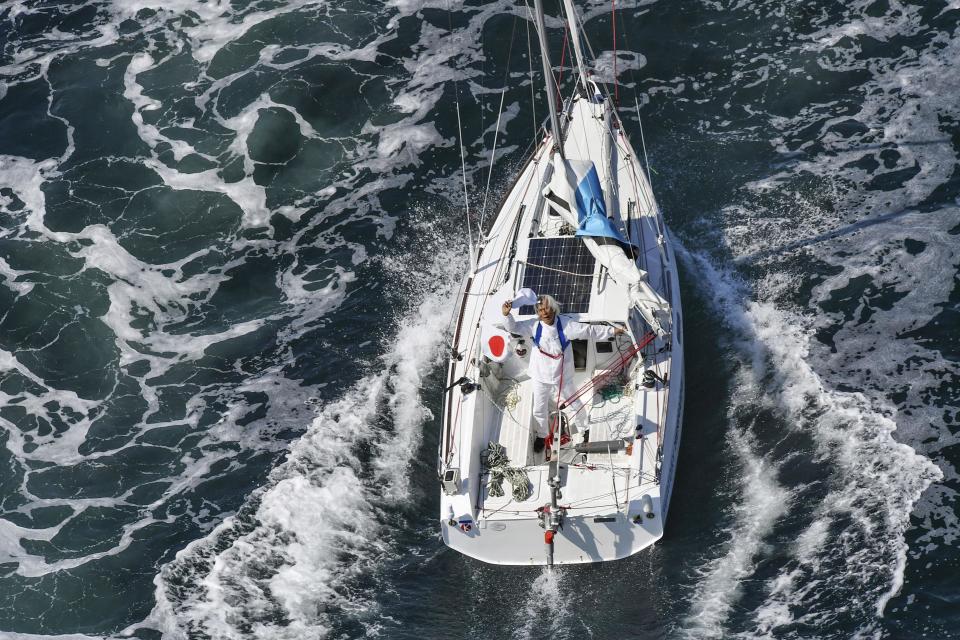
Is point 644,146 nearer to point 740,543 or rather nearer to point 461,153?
point 461,153

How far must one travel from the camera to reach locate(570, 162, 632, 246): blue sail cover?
18.4 m

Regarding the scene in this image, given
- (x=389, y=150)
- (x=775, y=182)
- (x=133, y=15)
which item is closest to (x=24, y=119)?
(x=133, y=15)

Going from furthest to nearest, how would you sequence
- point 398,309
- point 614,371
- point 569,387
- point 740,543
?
point 398,309 → point 614,371 → point 569,387 → point 740,543

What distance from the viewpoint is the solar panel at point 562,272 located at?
1839 centimetres

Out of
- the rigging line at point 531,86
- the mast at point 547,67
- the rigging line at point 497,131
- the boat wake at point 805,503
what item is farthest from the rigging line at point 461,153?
the boat wake at point 805,503

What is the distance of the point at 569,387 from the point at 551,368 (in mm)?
711

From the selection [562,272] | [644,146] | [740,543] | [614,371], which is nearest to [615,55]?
[644,146]

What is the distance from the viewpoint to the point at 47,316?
23141mm

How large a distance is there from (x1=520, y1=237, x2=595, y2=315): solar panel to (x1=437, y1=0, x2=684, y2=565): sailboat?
0.02 m

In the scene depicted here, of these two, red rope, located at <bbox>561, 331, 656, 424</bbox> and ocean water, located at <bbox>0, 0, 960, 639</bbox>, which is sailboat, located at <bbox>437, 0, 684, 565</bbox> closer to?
red rope, located at <bbox>561, 331, 656, 424</bbox>

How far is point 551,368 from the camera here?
17.0 metres

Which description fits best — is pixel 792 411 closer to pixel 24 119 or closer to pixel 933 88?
Result: pixel 933 88

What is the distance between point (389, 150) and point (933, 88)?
1287cm

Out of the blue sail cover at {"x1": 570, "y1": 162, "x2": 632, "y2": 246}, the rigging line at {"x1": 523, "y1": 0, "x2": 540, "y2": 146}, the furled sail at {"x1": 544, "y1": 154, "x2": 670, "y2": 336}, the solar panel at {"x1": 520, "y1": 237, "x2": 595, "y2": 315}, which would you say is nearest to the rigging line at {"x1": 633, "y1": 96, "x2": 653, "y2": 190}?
the rigging line at {"x1": 523, "y1": 0, "x2": 540, "y2": 146}
